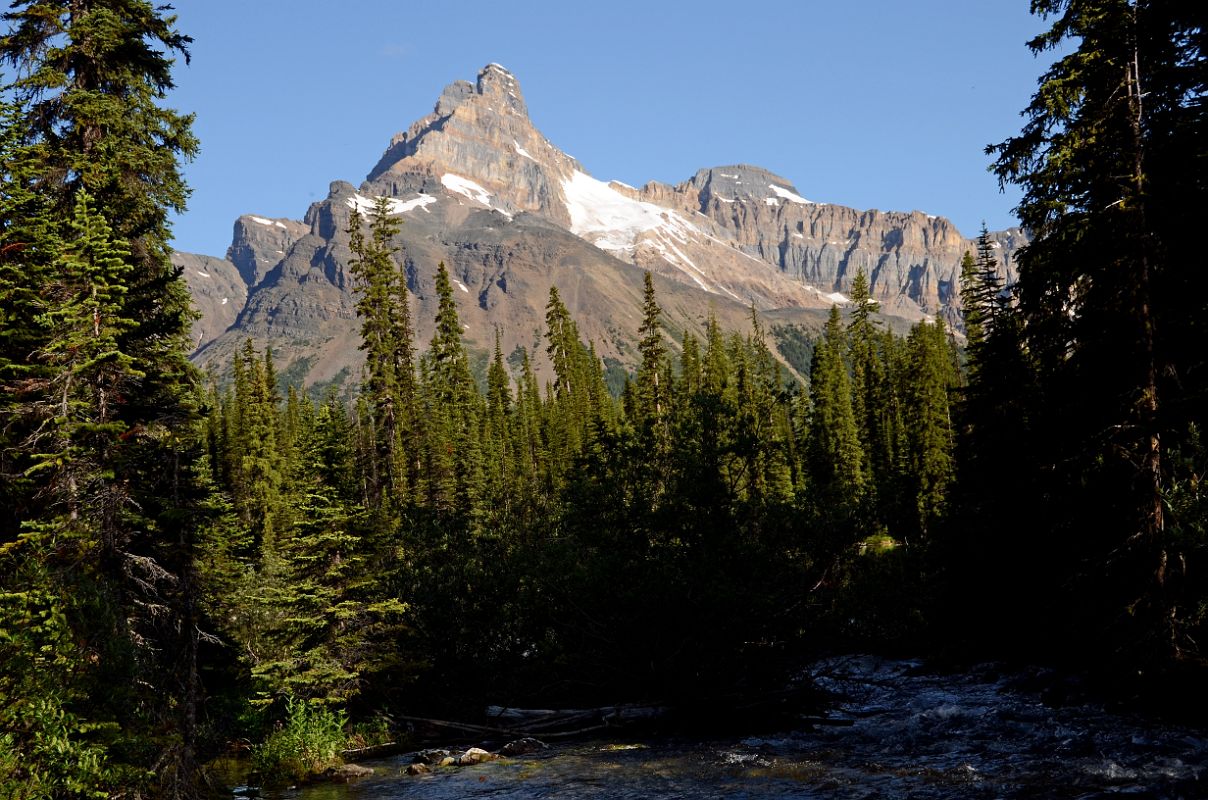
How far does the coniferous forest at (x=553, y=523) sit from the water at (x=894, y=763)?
1.66 meters

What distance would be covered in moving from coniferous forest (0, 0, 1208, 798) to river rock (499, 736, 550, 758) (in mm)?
2788

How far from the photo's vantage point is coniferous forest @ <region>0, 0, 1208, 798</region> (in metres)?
16.0

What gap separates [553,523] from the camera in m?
35.5

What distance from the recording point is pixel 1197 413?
Answer: 53.1 ft

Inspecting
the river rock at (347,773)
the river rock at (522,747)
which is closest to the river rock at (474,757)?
the river rock at (522,747)

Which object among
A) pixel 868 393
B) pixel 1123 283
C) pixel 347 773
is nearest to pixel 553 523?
pixel 347 773

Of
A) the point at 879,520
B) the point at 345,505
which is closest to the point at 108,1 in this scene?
the point at 345,505

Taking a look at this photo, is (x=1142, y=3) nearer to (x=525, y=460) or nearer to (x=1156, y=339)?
(x=1156, y=339)

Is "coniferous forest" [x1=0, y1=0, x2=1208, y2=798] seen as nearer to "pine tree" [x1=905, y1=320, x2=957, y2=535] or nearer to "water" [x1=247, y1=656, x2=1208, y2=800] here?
"water" [x1=247, y1=656, x2=1208, y2=800]

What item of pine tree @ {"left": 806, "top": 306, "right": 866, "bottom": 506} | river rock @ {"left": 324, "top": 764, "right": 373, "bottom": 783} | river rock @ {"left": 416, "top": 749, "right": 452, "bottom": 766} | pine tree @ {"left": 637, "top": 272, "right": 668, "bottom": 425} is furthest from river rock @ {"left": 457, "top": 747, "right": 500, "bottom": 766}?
pine tree @ {"left": 806, "top": 306, "right": 866, "bottom": 506}

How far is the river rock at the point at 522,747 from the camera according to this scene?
21.2 metres

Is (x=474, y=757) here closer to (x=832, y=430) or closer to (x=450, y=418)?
(x=450, y=418)

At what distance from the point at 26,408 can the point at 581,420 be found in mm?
71500

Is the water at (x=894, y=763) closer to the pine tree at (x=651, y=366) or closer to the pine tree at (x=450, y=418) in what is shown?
the pine tree at (x=450, y=418)
